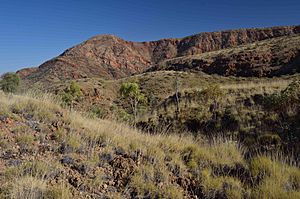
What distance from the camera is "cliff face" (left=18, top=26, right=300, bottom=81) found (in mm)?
95194

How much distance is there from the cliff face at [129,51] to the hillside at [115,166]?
80885 millimetres

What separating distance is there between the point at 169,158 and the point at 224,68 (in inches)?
2053

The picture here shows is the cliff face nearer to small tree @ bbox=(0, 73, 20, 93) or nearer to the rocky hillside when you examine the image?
the rocky hillside

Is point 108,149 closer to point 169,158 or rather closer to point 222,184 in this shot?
point 169,158

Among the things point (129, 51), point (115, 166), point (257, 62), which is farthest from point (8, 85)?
point (129, 51)

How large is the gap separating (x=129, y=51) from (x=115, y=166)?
124839mm

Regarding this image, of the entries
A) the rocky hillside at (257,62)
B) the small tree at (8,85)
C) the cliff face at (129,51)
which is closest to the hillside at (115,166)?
the small tree at (8,85)

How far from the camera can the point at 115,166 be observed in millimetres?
4496

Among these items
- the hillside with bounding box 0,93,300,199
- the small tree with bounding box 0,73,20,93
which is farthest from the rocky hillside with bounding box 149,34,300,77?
the hillside with bounding box 0,93,300,199

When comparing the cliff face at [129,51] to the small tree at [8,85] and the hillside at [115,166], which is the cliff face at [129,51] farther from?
the hillside at [115,166]

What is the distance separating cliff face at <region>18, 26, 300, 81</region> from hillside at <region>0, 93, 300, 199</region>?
265 feet

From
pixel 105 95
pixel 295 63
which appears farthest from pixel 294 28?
pixel 105 95

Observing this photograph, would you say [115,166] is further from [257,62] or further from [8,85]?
[257,62]

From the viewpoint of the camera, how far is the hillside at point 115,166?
3.69 metres
